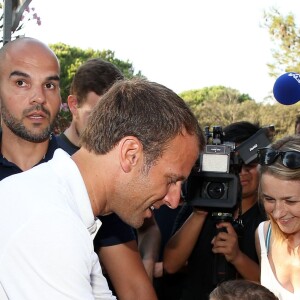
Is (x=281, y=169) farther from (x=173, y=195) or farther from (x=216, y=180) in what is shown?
(x=173, y=195)

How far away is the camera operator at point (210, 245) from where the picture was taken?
335 centimetres

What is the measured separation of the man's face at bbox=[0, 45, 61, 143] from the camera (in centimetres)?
289

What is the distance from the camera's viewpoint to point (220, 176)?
3188mm

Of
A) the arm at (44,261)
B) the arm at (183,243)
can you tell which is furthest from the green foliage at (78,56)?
the arm at (44,261)

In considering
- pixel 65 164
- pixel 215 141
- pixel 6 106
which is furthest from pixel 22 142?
pixel 65 164

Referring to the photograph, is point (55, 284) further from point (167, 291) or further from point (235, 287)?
point (167, 291)

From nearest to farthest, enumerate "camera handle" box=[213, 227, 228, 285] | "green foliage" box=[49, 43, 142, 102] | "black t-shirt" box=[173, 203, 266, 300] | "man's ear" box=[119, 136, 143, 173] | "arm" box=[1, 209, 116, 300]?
1. "arm" box=[1, 209, 116, 300]
2. "man's ear" box=[119, 136, 143, 173]
3. "camera handle" box=[213, 227, 228, 285]
4. "black t-shirt" box=[173, 203, 266, 300]
5. "green foliage" box=[49, 43, 142, 102]

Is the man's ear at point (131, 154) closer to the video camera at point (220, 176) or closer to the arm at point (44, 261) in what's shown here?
the arm at point (44, 261)

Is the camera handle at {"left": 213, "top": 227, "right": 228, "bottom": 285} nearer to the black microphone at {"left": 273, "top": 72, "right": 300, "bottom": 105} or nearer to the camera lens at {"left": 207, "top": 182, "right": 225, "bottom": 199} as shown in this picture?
the camera lens at {"left": 207, "top": 182, "right": 225, "bottom": 199}

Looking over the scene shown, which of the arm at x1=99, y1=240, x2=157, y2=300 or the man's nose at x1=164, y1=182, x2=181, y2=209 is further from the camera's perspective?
the arm at x1=99, y1=240, x2=157, y2=300

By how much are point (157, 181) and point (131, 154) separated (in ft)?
0.37

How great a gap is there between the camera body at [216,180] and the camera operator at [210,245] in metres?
0.07

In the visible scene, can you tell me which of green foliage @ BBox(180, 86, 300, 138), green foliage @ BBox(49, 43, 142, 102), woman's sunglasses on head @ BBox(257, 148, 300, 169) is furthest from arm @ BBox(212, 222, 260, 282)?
green foliage @ BBox(49, 43, 142, 102)

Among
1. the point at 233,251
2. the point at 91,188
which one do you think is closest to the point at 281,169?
the point at 233,251
